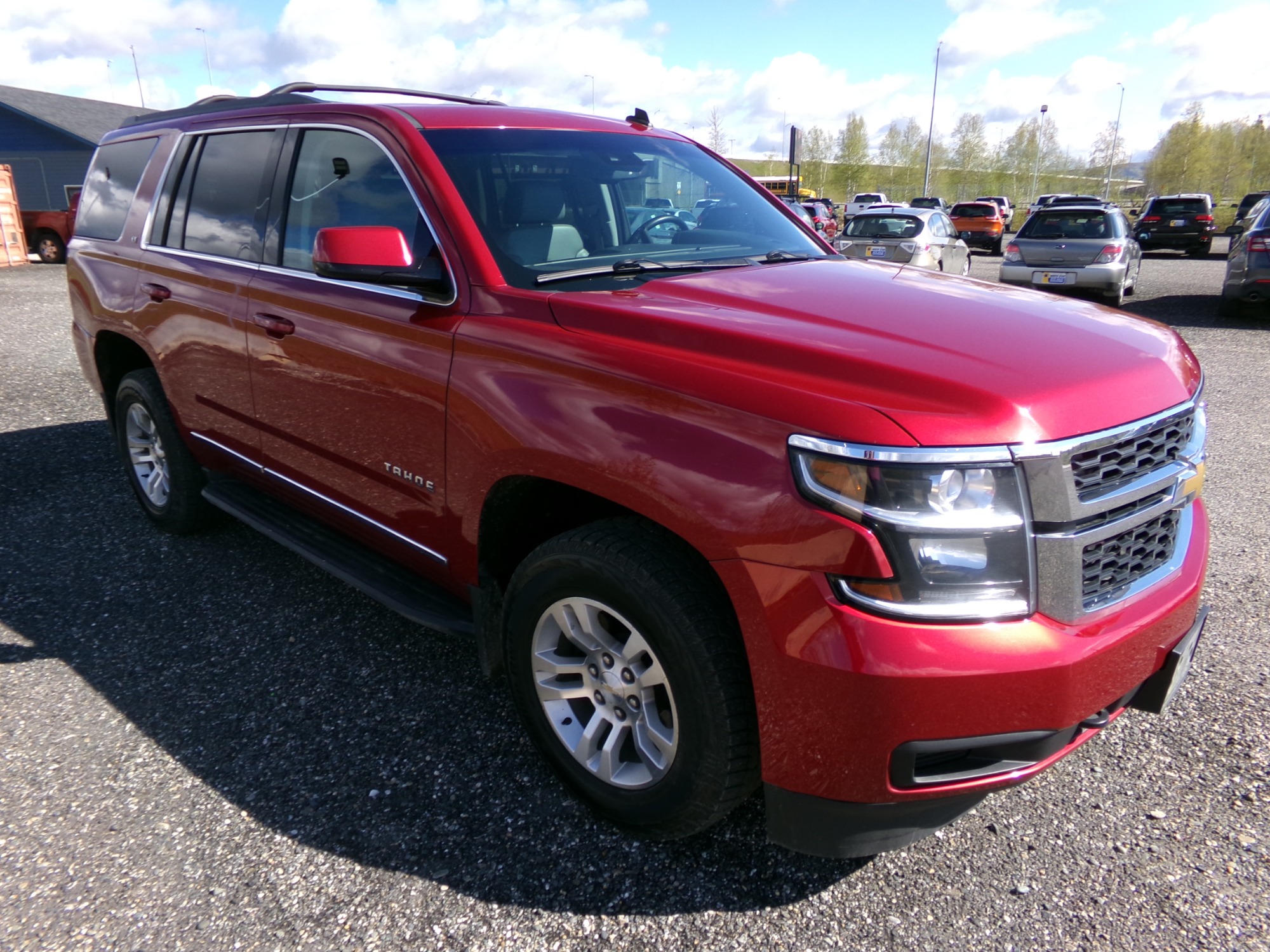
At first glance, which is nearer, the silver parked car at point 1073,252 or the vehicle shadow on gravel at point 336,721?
the vehicle shadow on gravel at point 336,721

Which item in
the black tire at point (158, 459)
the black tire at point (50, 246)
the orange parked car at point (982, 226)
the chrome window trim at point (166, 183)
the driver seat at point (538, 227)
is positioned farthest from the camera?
the orange parked car at point (982, 226)

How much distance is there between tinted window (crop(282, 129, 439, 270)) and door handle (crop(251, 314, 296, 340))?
0.68 feet

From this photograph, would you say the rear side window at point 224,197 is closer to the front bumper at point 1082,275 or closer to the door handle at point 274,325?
the door handle at point 274,325

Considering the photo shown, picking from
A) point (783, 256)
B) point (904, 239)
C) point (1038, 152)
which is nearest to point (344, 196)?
point (783, 256)

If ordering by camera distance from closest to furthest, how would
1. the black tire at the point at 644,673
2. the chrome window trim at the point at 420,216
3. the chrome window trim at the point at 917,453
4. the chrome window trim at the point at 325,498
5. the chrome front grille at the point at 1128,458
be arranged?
the chrome window trim at the point at 917,453 → the chrome front grille at the point at 1128,458 → the black tire at the point at 644,673 → the chrome window trim at the point at 420,216 → the chrome window trim at the point at 325,498

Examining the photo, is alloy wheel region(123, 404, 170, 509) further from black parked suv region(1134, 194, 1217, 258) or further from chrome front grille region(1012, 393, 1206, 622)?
black parked suv region(1134, 194, 1217, 258)

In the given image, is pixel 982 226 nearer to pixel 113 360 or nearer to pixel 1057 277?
pixel 1057 277

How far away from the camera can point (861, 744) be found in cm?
185

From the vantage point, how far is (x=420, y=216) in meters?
2.78

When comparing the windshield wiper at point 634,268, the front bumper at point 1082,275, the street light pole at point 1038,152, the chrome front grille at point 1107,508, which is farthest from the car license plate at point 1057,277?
the street light pole at point 1038,152

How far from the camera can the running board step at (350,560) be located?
281 cm

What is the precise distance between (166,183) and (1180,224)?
27322 millimetres

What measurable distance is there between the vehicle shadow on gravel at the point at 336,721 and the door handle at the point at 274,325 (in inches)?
48.0

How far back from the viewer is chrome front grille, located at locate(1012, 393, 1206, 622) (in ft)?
6.04
